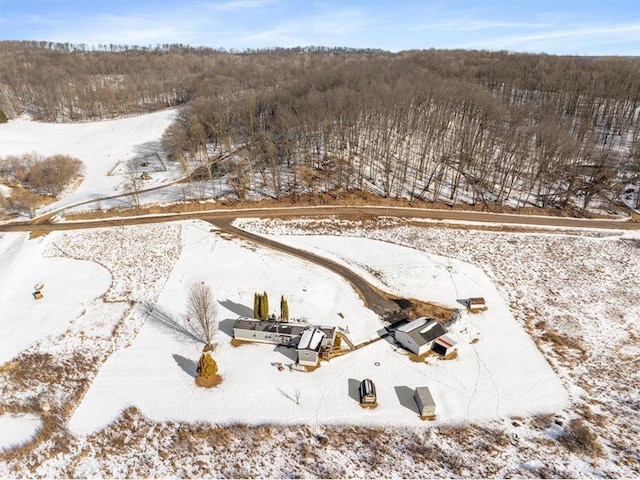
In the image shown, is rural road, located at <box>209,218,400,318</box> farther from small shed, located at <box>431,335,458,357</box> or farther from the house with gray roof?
the house with gray roof

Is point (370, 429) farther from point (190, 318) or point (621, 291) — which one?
point (621, 291)

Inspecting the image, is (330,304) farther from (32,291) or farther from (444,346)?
(32,291)

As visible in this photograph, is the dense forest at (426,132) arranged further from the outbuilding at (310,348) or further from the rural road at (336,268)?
A: the outbuilding at (310,348)

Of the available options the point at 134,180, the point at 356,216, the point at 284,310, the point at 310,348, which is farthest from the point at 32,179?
the point at 310,348

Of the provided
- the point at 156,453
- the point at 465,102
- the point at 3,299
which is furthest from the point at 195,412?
the point at 465,102

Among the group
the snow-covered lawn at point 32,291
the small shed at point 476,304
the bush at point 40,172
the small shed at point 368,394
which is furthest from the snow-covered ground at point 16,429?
the bush at point 40,172

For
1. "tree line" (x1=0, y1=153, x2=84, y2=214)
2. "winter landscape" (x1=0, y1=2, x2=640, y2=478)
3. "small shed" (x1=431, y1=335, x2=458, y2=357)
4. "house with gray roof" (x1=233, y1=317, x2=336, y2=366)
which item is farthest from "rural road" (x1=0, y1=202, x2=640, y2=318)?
"small shed" (x1=431, y1=335, x2=458, y2=357)
